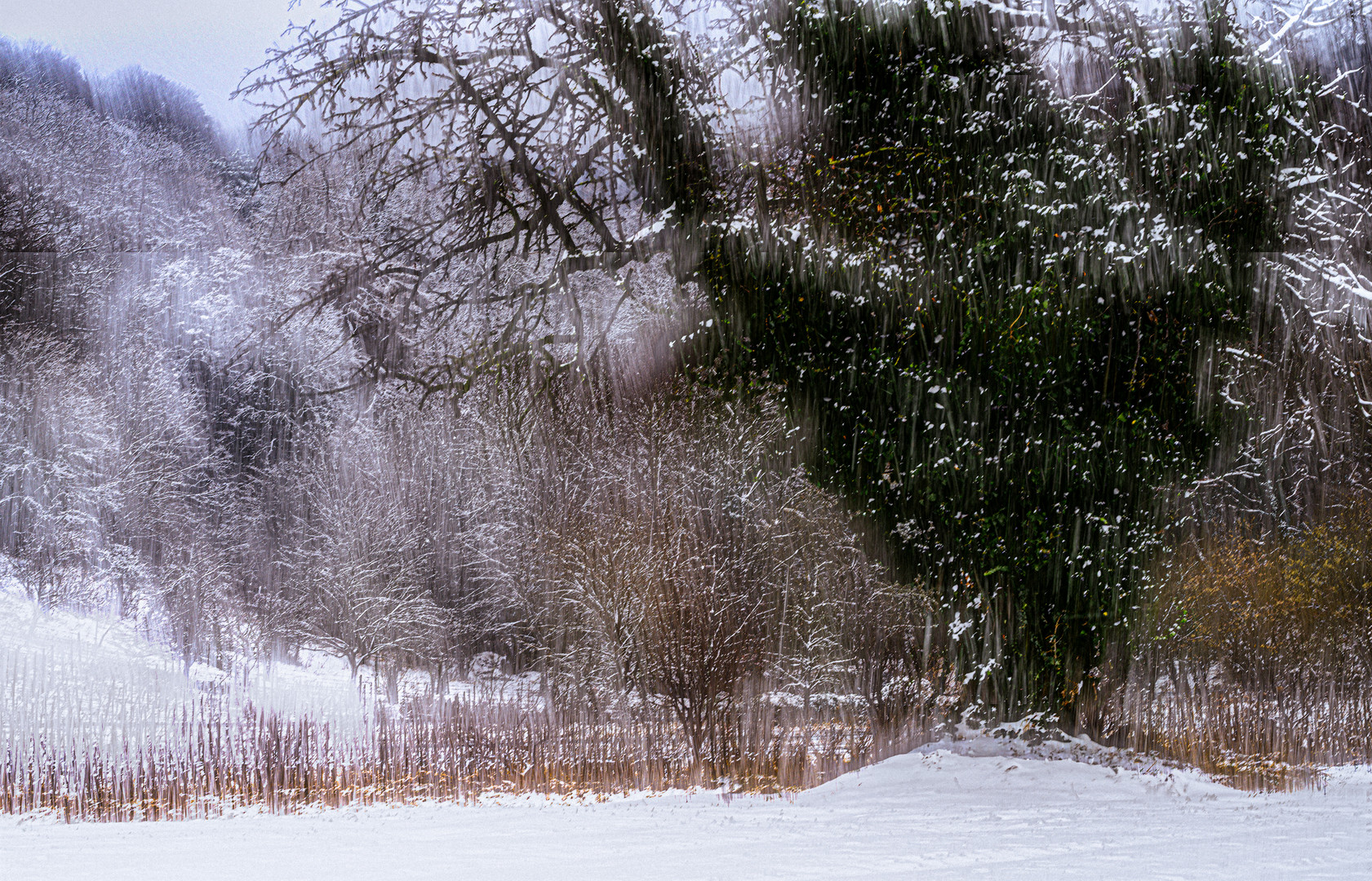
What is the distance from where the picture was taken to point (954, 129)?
270 inches

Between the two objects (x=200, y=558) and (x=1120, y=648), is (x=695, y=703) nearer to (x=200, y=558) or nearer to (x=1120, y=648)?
(x=1120, y=648)

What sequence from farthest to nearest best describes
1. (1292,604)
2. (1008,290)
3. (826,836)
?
1. (1292,604)
2. (1008,290)
3. (826,836)

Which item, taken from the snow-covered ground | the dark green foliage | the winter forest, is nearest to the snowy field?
the snow-covered ground

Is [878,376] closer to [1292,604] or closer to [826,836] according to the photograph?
[826,836]

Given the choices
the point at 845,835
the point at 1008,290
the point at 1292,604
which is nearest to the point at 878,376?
the point at 1008,290

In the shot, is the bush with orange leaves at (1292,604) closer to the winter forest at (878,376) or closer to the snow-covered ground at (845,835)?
the winter forest at (878,376)

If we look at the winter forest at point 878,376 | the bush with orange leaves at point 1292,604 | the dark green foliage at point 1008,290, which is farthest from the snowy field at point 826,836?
the bush with orange leaves at point 1292,604

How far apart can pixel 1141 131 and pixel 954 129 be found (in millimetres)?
1265

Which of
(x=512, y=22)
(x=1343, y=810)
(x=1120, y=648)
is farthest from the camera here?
(x=512, y=22)

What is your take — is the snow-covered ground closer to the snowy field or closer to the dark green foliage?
the snowy field

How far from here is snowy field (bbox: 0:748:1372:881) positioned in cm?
449

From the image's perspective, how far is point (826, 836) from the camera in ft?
16.9

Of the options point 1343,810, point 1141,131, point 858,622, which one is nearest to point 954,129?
point 1141,131

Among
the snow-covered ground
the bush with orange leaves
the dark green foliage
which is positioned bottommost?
the snow-covered ground
